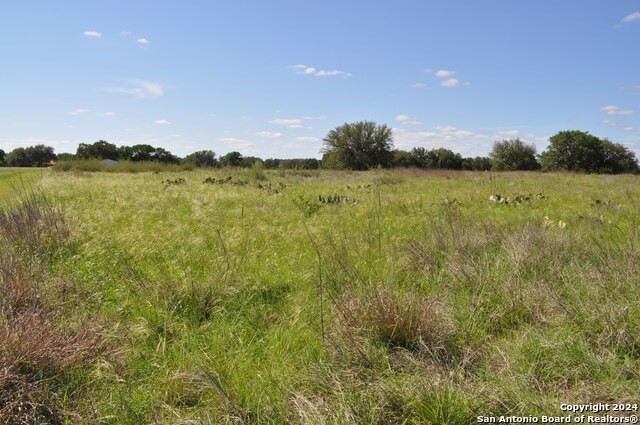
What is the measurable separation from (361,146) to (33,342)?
5514cm

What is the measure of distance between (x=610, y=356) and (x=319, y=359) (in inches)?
64.6

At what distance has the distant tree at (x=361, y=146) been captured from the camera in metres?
55.1

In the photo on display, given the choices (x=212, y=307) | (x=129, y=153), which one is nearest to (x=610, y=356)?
(x=212, y=307)

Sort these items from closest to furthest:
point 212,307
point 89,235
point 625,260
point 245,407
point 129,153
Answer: point 245,407
point 212,307
point 625,260
point 89,235
point 129,153

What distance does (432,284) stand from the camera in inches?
132

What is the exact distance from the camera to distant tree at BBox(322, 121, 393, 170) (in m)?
55.1

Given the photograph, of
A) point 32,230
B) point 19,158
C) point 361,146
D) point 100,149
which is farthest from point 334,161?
point 19,158

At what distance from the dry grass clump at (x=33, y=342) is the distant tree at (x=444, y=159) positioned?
212 feet

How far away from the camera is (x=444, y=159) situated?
213ft

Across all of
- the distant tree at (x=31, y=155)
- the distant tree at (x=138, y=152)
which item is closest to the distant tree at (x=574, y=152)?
the distant tree at (x=138, y=152)

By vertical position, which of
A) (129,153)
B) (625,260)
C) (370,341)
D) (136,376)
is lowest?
(136,376)

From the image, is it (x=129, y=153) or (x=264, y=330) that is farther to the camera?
(x=129, y=153)

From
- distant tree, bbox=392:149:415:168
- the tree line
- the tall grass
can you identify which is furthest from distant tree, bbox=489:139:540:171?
the tall grass

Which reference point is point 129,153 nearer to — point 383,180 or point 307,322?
point 383,180
